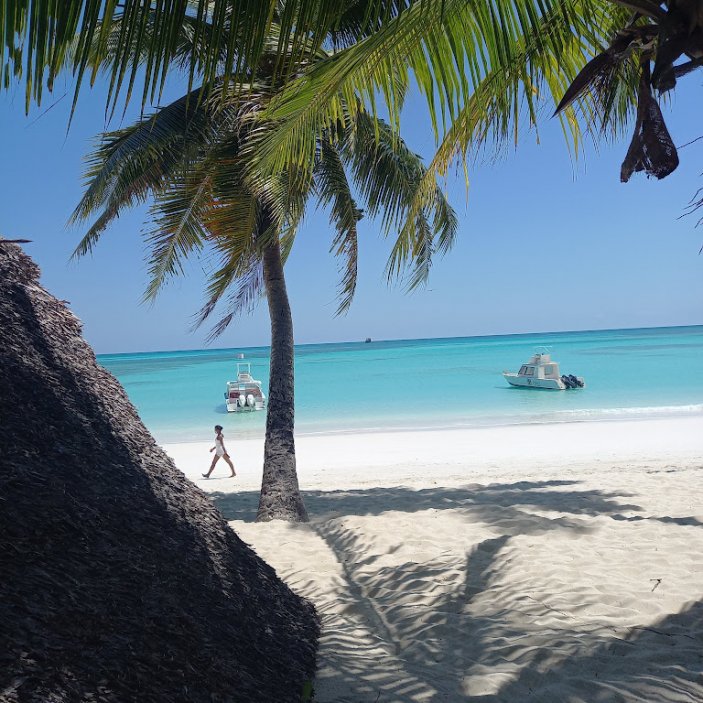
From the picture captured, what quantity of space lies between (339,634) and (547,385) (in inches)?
1104

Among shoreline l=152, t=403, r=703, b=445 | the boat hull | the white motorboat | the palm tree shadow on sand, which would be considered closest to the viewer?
the palm tree shadow on sand

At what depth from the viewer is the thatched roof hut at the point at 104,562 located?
6.70 feet

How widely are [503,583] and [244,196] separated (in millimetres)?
4881

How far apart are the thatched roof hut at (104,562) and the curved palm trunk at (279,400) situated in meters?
3.49

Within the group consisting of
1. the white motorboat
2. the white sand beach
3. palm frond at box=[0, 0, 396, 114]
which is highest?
palm frond at box=[0, 0, 396, 114]

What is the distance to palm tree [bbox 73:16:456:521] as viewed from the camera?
22.5 ft

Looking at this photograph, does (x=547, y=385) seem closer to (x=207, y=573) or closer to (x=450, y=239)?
(x=450, y=239)

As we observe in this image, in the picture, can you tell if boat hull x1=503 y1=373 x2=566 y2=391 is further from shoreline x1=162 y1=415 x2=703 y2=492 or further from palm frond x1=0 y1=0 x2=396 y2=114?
palm frond x1=0 y1=0 x2=396 y2=114

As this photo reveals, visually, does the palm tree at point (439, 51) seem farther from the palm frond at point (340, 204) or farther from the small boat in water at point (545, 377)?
the small boat in water at point (545, 377)

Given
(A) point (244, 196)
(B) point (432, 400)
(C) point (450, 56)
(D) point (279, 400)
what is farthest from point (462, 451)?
(B) point (432, 400)

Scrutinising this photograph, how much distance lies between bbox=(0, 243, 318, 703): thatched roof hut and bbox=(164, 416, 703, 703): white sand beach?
0.55 metres

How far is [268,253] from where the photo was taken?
25.6ft

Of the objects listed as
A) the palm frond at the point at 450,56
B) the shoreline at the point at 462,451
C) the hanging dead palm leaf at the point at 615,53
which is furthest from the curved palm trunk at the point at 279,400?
the hanging dead palm leaf at the point at 615,53

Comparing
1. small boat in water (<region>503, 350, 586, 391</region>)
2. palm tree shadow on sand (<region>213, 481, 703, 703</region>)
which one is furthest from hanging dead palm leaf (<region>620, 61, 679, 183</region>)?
small boat in water (<region>503, 350, 586, 391</region>)
